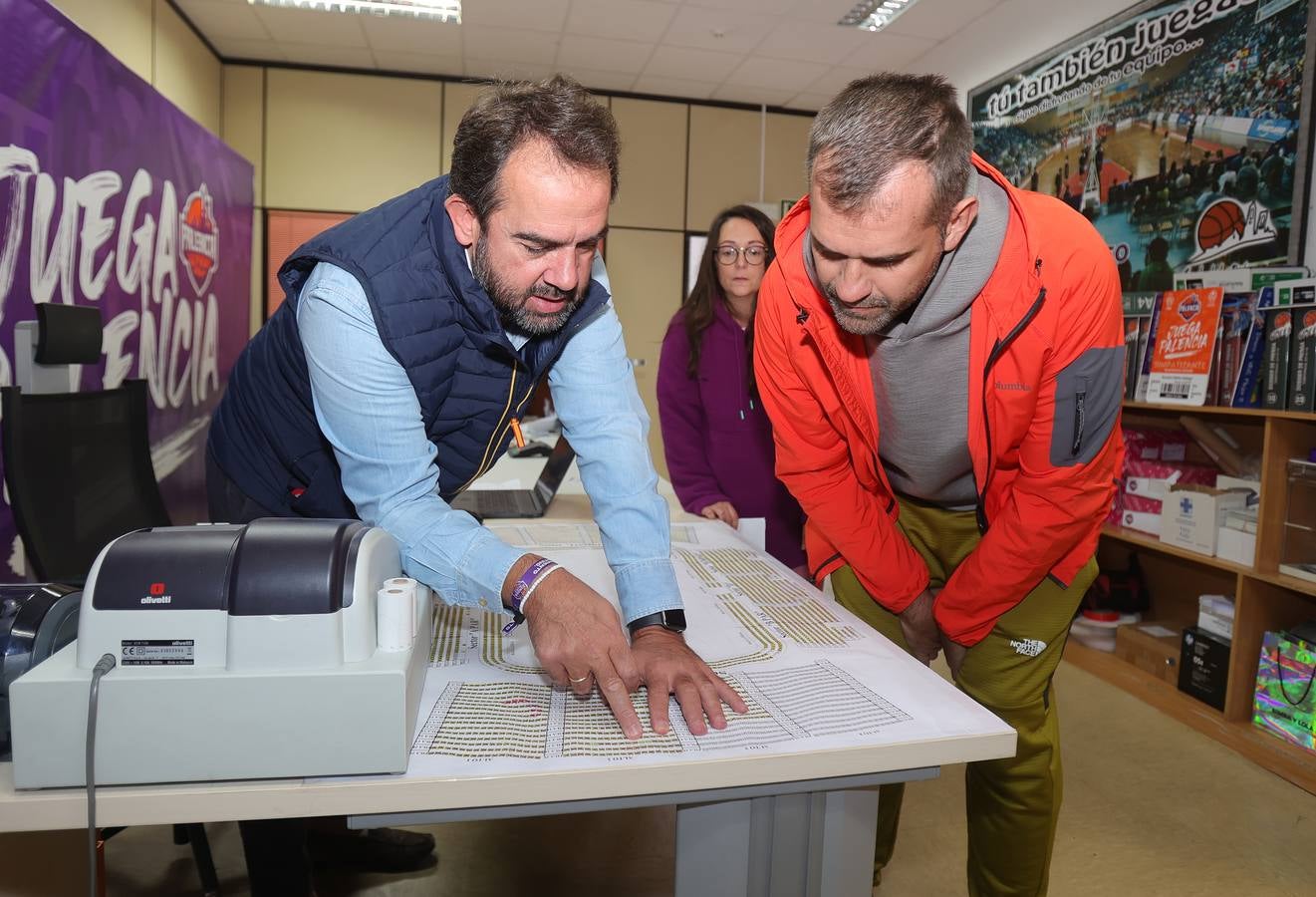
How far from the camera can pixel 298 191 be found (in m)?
5.37

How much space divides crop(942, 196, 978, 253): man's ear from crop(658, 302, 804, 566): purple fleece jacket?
1.02m

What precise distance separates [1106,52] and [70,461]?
3.76 metres

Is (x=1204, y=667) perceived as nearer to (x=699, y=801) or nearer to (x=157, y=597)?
(x=699, y=801)

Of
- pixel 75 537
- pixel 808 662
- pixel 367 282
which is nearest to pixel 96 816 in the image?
pixel 367 282

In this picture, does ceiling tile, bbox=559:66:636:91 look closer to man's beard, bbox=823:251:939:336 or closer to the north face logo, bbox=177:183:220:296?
the north face logo, bbox=177:183:220:296

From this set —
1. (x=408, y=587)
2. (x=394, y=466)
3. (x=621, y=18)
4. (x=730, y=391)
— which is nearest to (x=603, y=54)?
(x=621, y=18)

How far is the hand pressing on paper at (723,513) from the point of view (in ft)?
6.86

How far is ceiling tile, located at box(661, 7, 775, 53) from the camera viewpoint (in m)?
4.42

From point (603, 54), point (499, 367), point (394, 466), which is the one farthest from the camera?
point (603, 54)

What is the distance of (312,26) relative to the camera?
4.72m

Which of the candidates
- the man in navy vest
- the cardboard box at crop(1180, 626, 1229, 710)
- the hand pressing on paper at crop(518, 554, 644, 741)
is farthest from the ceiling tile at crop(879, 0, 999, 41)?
the hand pressing on paper at crop(518, 554, 644, 741)

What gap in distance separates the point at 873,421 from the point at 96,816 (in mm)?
1160

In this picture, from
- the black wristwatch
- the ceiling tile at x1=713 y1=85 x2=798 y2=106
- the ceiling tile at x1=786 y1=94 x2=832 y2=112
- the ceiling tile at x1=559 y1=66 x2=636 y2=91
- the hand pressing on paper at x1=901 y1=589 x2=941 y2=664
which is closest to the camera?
the black wristwatch

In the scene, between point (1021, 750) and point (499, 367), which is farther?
point (1021, 750)
